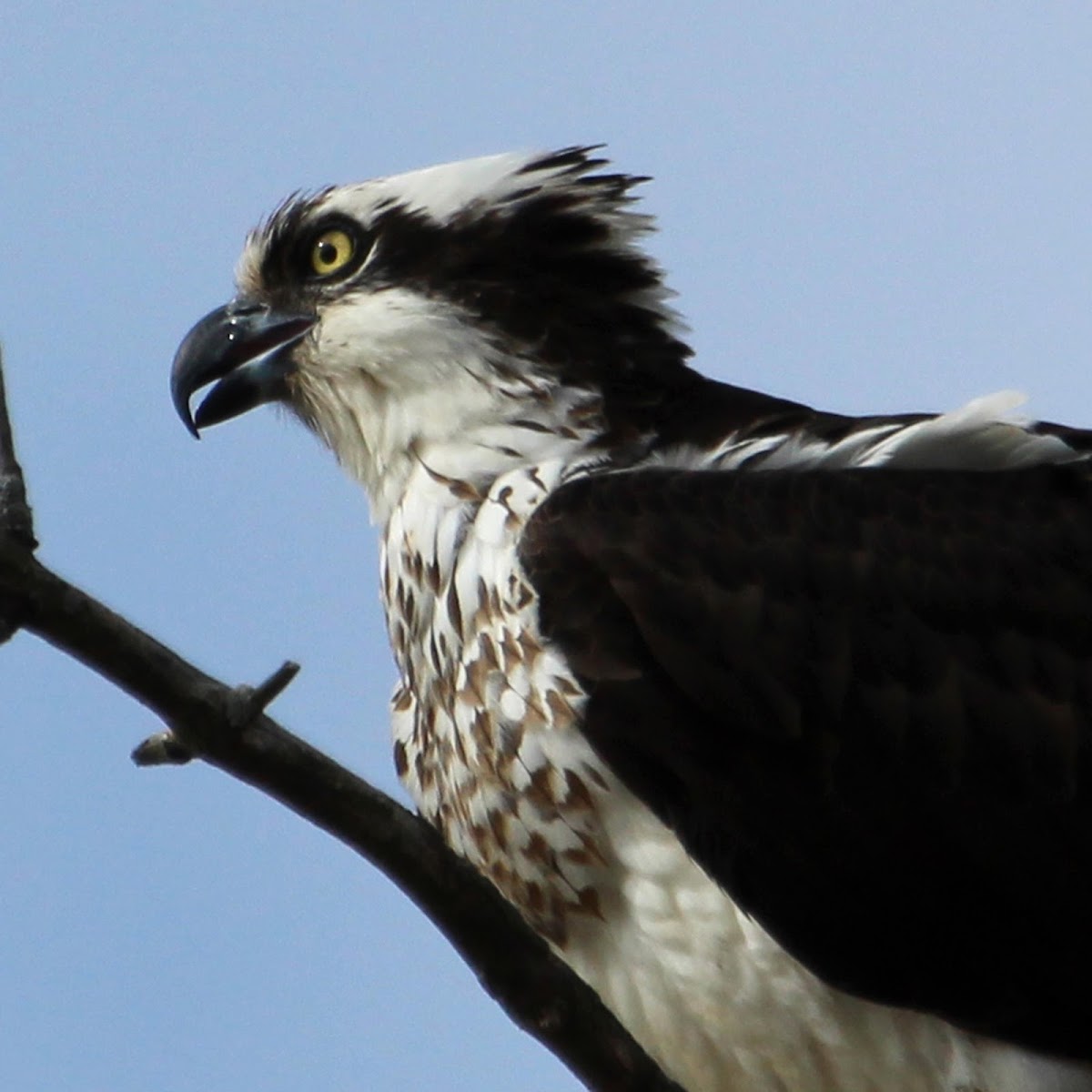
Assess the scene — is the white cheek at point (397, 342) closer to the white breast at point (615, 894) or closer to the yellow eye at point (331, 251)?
the yellow eye at point (331, 251)

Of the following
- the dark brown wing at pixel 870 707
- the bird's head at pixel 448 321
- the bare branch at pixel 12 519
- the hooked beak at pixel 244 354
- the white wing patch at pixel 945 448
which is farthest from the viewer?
the hooked beak at pixel 244 354

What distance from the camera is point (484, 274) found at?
17.7ft

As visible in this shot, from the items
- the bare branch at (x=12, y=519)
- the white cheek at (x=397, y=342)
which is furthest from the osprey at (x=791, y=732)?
the bare branch at (x=12, y=519)

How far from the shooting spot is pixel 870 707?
14.3 ft

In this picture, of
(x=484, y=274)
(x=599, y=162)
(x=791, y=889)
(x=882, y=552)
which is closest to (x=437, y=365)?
(x=484, y=274)

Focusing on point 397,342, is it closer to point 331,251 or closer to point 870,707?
point 331,251

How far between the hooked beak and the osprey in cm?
83

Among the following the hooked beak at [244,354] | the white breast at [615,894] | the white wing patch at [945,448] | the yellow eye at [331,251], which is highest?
the yellow eye at [331,251]

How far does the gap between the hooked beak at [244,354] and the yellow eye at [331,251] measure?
0.15 m

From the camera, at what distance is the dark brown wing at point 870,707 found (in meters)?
4.24

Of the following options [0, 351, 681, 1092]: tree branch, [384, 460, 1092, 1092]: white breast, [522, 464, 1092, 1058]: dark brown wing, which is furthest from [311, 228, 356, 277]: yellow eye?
[0, 351, 681, 1092]: tree branch

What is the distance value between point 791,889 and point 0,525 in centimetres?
191

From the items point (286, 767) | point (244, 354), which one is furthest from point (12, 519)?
point (244, 354)

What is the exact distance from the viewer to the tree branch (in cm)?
304
